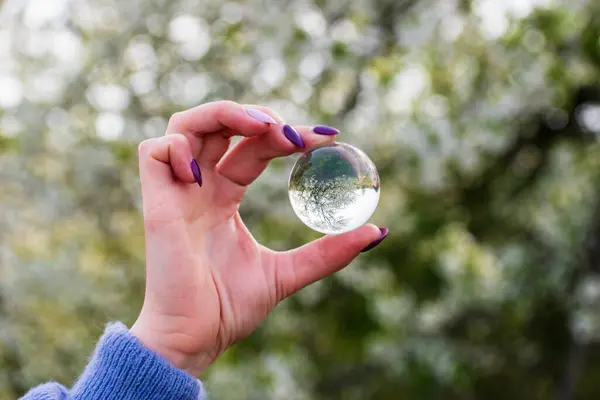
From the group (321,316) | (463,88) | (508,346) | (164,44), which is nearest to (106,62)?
(164,44)

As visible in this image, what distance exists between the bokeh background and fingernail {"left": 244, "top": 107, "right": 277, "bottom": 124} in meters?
1.94

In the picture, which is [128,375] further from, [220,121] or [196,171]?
[220,121]

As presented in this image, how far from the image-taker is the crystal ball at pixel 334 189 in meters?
1.73

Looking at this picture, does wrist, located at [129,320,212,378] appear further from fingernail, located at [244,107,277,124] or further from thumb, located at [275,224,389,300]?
fingernail, located at [244,107,277,124]

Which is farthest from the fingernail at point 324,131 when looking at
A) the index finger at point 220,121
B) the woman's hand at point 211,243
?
the index finger at point 220,121

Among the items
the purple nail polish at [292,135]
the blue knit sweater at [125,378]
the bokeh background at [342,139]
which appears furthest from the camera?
the bokeh background at [342,139]

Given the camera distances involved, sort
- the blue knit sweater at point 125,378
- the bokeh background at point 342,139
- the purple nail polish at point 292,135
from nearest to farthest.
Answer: the blue knit sweater at point 125,378 < the purple nail polish at point 292,135 < the bokeh background at point 342,139

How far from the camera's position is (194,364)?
172 centimetres

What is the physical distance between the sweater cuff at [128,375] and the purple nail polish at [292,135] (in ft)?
1.89

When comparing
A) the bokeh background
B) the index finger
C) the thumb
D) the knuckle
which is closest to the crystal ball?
the thumb

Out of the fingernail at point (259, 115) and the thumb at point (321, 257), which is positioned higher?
the fingernail at point (259, 115)

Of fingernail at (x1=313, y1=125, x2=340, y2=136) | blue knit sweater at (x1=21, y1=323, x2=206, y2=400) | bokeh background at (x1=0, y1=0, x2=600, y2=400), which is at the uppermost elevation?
fingernail at (x1=313, y1=125, x2=340, y2=136)

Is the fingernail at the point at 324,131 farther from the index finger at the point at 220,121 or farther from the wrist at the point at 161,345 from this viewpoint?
the wrist at the point at 161,345

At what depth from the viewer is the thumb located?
5.68ft
